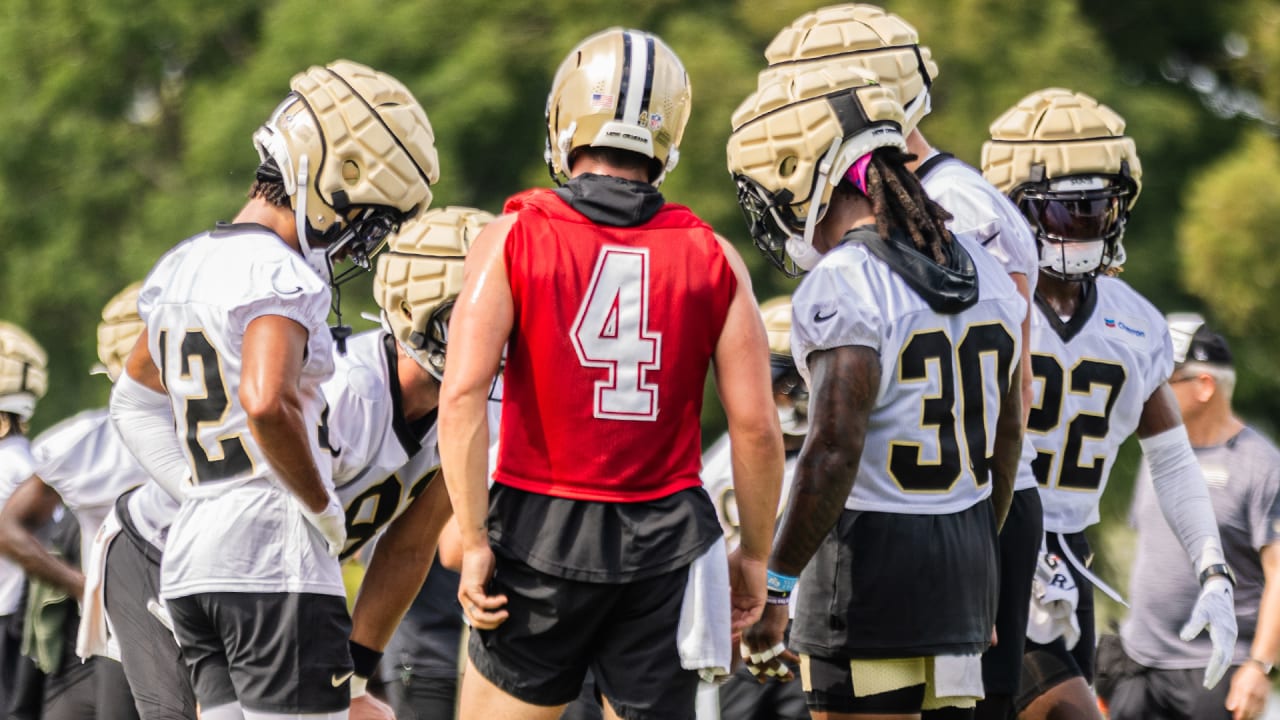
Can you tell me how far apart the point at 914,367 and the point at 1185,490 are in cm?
188

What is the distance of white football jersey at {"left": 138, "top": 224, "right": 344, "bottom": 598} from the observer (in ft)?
14.7

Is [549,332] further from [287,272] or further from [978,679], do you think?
[978,679]

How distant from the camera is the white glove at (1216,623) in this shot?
567 centimetres

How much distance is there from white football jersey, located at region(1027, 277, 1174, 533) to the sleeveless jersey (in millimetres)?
1978

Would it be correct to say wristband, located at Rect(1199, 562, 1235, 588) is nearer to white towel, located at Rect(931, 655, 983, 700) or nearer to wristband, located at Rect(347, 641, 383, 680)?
white towel, located at Rect(931, 655, 983, 700)

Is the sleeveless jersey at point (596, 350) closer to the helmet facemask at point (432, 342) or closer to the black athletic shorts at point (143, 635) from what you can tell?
the helmet facemask at point (432, 342)

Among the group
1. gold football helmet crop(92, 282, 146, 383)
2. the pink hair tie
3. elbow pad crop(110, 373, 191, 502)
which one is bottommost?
elbow pad crop(110, 373, 191, 502)

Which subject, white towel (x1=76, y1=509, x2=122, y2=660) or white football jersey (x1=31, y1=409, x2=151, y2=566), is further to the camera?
white football jersey (x1=31, y1=409, x2=151, y2=566)

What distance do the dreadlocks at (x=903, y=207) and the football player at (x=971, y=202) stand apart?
33 cm

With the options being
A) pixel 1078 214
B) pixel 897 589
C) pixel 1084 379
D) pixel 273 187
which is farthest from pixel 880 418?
pixel 273 187

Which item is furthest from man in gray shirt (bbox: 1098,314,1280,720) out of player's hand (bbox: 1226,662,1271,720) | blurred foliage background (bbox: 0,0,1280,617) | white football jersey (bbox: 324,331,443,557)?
blurred foliage background (bbox: 0,0,1280,617)

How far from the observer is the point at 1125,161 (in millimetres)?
5859

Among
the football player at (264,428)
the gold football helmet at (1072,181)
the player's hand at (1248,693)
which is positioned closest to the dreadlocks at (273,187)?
the football player at (264,428)

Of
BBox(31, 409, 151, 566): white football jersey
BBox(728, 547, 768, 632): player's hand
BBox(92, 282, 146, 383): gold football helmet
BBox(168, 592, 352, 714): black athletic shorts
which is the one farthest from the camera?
BBox(92, 282, 146, 383): gold football helmet
